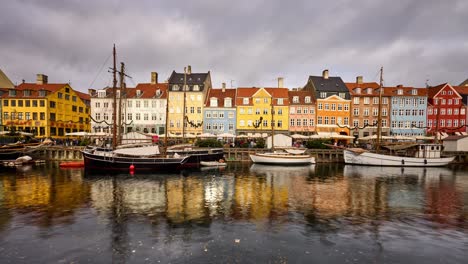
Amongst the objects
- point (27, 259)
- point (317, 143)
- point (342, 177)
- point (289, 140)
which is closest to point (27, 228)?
point (27, 259)

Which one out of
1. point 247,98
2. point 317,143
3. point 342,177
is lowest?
point 342,177

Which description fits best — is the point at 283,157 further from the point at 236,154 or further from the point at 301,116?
the point at 301,116

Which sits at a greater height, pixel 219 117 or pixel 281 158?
pixel 219 117

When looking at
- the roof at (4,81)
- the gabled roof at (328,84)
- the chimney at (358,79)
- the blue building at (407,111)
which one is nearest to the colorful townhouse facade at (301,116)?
the gabled roof at (328,84)

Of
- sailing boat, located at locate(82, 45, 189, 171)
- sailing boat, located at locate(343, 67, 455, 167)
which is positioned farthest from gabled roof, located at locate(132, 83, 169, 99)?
sailing boat, located at locate(343, 67, 455, 167)

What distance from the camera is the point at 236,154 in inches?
1788

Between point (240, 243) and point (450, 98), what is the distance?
75825 millimetres

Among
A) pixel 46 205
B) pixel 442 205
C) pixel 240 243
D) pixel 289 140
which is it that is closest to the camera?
pixel 240 243

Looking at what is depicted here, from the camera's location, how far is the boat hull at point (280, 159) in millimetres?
41125

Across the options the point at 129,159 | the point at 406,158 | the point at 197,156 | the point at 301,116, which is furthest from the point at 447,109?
the point at 129,159

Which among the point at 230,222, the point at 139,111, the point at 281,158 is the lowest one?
the point at 230,222

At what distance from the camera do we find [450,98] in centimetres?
6341

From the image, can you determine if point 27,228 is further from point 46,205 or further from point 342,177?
point 342,177

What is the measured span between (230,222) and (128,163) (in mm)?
22984
